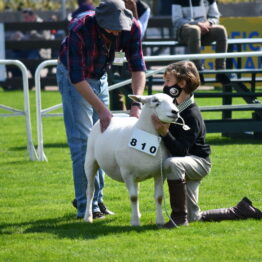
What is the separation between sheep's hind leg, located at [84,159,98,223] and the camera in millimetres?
6922

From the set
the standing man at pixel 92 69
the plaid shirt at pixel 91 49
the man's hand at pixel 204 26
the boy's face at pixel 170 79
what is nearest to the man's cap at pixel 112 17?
the standing man at pixel 92 69

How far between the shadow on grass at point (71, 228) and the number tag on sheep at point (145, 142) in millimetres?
633

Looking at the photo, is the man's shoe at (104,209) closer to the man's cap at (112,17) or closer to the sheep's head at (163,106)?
the sheep's head at (163,106)

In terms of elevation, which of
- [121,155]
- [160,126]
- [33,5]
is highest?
[160,126]

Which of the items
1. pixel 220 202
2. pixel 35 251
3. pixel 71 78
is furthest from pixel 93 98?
pixel 220 202

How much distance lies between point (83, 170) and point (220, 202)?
1.34 meters

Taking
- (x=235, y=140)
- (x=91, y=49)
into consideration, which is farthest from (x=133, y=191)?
(x=235, y=140)

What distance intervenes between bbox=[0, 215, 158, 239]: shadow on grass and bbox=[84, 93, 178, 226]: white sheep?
0.18 metres

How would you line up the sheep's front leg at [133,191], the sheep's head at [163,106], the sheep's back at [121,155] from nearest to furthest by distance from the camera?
the sheep's head at [163,106], the sheep's back at [121,155], the sheep's front leg at [133,191]

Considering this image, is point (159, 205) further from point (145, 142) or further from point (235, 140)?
point (235, 140)

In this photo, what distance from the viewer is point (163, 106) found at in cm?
622

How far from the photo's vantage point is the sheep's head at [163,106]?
6148 millimetres

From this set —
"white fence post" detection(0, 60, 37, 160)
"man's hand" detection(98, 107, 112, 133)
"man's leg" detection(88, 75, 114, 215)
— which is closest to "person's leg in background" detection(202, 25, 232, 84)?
"white fence post" detection(0, 60, 37, 160)

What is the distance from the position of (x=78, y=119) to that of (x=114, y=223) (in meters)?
0.90
